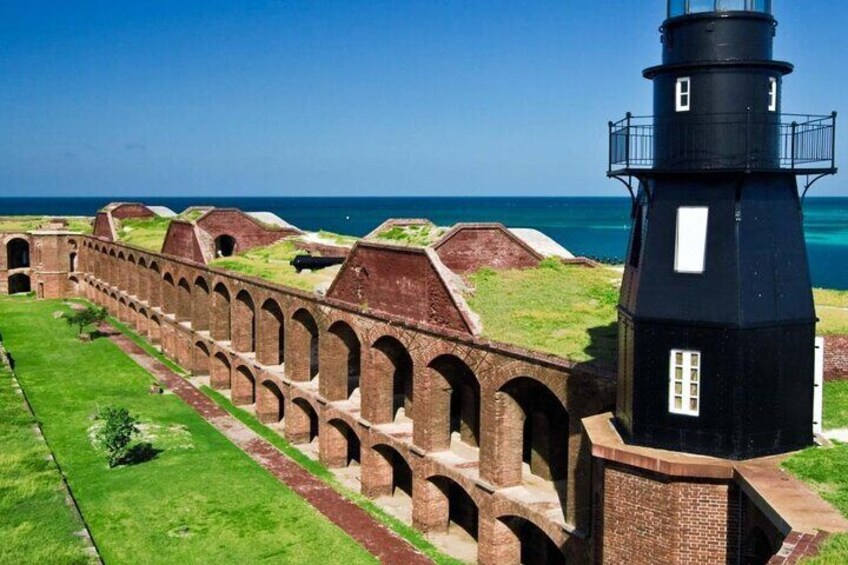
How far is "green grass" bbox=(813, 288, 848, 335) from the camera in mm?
19500

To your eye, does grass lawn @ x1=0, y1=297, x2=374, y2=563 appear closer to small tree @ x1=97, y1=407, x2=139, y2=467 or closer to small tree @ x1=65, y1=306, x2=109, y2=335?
small tree @ x1=97, y1=407, x2=139, y2=467

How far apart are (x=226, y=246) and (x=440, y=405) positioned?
23.6 meters

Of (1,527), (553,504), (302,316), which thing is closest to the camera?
(553,504)

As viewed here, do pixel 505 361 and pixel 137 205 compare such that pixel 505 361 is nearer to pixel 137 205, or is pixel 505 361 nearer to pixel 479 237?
pixel 479 237

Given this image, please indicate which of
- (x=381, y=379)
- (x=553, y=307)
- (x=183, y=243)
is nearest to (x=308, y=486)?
(x=381, y=379)

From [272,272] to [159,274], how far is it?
14.1 m

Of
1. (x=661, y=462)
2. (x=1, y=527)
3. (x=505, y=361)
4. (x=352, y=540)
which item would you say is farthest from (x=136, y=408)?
(x=661, y=462)

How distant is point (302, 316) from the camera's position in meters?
27.8

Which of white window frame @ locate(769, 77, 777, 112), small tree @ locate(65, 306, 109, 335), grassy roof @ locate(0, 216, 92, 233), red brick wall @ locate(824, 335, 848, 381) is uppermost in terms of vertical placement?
white window frame @ locate(769, 77, 777, 112)

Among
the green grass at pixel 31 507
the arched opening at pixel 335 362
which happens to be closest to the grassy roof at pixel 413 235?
the arched opening at pixel 335 362

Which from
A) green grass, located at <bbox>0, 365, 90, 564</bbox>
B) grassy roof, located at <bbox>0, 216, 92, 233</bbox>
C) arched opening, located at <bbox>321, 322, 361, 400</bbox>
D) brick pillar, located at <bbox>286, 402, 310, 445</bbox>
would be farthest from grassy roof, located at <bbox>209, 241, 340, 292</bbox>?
grassy roof, located at <bbox>0, 216, 92, 233</bbox>

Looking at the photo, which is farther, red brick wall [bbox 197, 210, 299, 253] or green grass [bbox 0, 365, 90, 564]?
red brick wall [bbox 197, 210, 299, 253]

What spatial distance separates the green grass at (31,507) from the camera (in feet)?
59.1

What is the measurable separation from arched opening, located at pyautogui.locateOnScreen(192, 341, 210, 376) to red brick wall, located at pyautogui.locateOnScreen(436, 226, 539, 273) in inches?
694
